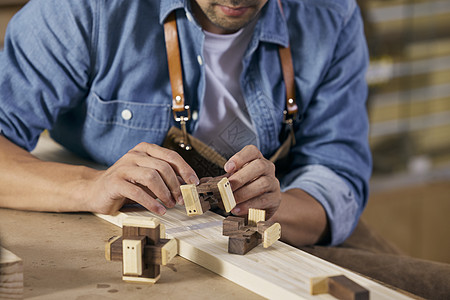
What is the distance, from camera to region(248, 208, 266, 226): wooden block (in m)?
0.85

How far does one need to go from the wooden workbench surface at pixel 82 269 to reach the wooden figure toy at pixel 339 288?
7 cm

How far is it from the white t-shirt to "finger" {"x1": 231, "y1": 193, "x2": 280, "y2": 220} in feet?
0.80

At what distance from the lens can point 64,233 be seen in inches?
35.9

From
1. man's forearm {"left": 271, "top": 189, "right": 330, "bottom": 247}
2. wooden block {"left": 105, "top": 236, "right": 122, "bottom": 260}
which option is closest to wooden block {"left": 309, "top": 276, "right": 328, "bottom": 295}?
wooden block {"left": 105, "top": 236, "right": 122, "bottom": 260}

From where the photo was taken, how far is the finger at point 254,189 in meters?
0.92

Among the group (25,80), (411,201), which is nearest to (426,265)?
(25,80)

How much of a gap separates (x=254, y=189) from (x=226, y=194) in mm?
82

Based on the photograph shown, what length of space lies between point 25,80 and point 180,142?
12.0 inches

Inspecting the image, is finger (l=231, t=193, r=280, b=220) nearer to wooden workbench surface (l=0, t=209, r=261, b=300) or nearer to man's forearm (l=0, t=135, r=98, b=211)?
wooden workbench surface (l=0, t=209, r=261, b=300)

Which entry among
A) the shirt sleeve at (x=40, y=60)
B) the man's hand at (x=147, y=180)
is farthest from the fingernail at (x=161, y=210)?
the shirt sleeve at (x=40, y=60)

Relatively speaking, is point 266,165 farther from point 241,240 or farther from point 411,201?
point 411,201

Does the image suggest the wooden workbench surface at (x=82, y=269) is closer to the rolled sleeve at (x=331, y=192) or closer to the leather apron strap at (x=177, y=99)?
the leather apron strap at (x=177, y=99)

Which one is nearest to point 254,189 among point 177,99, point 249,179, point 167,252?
point 249,179

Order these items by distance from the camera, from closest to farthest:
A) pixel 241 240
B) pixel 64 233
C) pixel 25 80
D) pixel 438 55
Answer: pixel 241 240 < pixel 64 233 < pixel 25 80 < pixel 438 55
